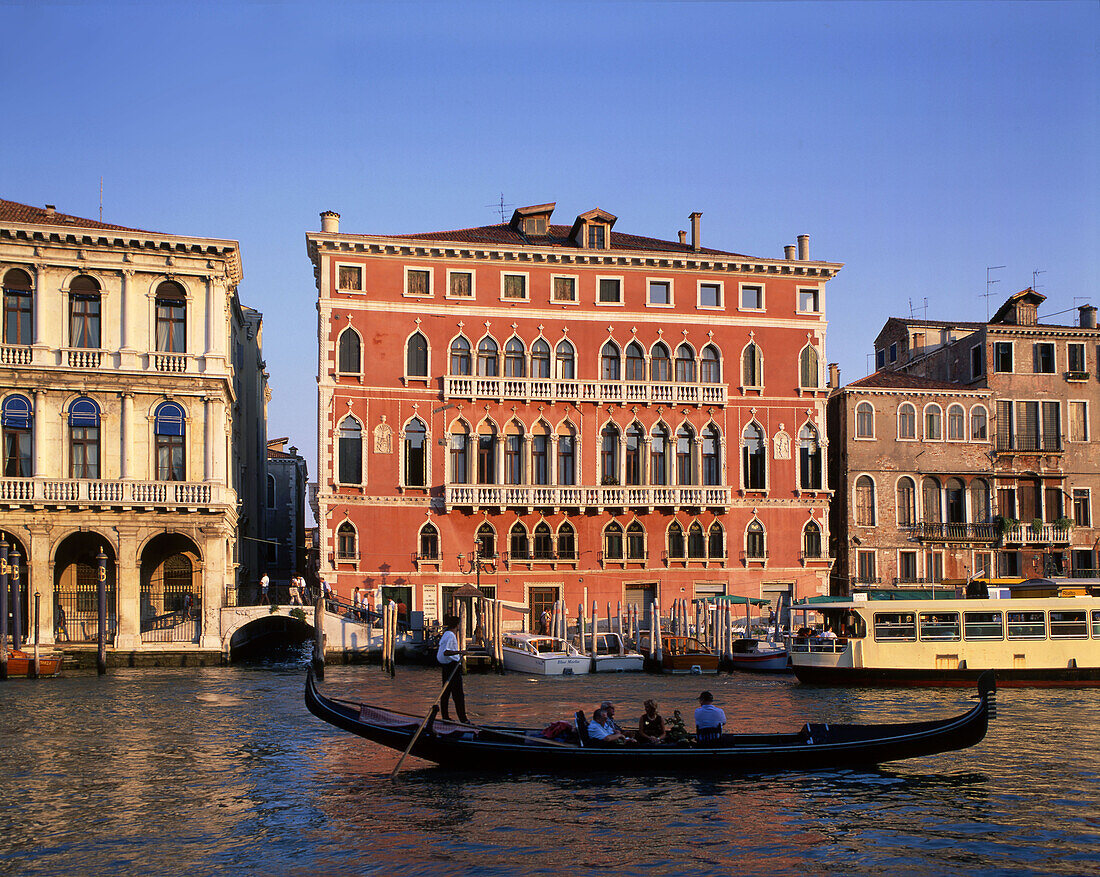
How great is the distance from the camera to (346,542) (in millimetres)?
36312

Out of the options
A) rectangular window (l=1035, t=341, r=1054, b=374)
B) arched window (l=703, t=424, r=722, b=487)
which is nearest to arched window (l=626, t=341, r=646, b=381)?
arched window (l=703, t=424, r=722, b=487)

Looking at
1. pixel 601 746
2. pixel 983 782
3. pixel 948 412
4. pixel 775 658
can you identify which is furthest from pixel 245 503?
pixel 983 782

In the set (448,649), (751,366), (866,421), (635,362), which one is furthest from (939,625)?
(448,649)

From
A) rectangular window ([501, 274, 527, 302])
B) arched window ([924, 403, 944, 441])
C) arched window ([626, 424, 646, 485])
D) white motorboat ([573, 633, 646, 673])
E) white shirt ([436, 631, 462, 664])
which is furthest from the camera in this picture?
arched window ([924, 403, 944, 441])

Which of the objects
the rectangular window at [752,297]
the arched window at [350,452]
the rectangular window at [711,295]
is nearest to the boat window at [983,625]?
the rectangular window at [752,297]

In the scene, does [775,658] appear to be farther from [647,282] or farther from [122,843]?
[122,843]

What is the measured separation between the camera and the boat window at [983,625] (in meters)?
27.4

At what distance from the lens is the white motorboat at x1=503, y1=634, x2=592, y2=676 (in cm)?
3069

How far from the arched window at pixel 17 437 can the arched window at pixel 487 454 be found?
43.8 feet

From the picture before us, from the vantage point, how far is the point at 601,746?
52.1 ft

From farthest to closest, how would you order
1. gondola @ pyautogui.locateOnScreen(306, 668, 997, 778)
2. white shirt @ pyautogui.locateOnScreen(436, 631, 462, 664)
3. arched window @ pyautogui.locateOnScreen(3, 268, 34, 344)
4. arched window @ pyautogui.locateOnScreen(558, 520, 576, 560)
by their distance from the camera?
1. arched window @ pyautogui.locateOnScreen(558, 520, 576, 560)
2. arched window @ pyautogui.locateOnScreen(3, 268, 34, 344)
3. white shirt @ pyautogui.locateOnScreen(436, 631, 462, 664)
4. gondola @ pyautogui.locateOnScreen(306, 668, 997, 778)

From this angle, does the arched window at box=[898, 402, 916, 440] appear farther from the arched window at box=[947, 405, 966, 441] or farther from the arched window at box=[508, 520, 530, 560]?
the arched window at box=[508, 520, 530, 560]

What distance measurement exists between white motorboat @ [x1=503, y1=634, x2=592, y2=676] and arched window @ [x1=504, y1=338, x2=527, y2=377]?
924 cm

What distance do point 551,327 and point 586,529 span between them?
266 inches
